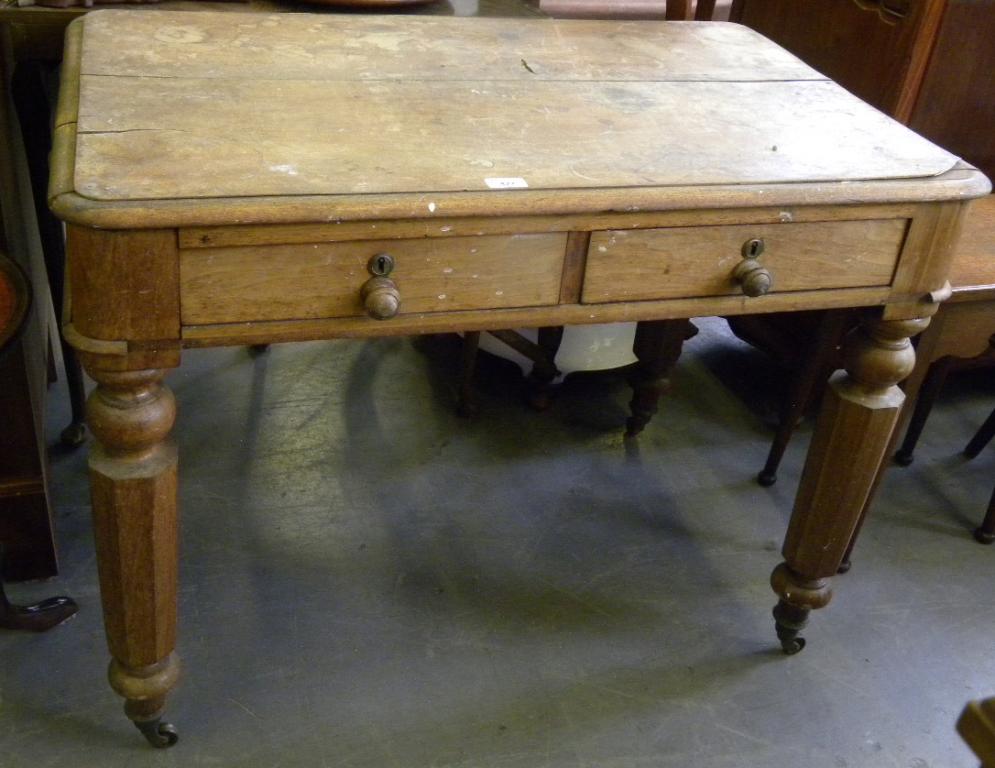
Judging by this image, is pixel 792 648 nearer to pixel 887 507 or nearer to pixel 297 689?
pixel 887 507

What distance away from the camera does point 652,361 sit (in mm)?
2277

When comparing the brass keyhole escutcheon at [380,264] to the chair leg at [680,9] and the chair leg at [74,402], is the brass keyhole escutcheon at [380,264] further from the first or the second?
the chair leg at [680,9]

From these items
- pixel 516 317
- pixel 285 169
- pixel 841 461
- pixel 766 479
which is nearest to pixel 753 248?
pixel 516 317

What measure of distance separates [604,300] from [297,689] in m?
0.79

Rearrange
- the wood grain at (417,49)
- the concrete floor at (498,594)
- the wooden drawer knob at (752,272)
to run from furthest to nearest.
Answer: the concrete floor at (498,594)
the wood grain at (417,49)
the wooden drawer knob at (752,272)

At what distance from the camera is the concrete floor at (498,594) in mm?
1698

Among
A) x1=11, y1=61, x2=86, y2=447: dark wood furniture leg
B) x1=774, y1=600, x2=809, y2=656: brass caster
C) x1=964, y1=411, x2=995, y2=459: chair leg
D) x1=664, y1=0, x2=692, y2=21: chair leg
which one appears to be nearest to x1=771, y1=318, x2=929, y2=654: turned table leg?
x1=774, y1=600, x2=809, y2=656: brass caster

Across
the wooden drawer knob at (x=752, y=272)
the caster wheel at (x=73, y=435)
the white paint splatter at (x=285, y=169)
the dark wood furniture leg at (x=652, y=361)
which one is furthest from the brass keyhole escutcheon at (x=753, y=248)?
the caster wheel at (x=73, y=435)

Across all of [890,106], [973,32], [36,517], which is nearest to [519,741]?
[36,517]

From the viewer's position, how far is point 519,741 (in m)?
1.69

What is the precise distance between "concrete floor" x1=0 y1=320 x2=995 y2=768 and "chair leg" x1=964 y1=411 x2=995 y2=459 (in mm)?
28

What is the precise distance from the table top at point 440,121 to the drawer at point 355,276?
57 millimetres

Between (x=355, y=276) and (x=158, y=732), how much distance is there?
0.76 metres

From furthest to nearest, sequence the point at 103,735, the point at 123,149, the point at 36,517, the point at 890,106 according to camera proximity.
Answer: the point at 890,106, the point at 36,517, the point at 103,735, the point at 123,149
